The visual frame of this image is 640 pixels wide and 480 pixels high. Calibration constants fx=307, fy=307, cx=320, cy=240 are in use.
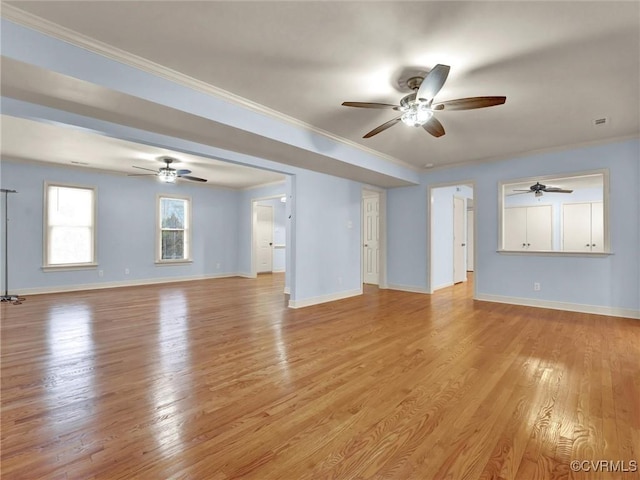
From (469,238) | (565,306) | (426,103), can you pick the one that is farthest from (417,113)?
(469,238)

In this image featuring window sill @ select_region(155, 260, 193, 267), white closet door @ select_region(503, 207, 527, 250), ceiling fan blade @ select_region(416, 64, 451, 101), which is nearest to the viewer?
ceiling fan blade @ select_region(416, 64, 451, 101)

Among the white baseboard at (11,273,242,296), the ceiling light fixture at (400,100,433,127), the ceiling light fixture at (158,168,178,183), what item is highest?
the ceiling light fixture at (158,168,178,183)

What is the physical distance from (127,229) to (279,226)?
4542 mm

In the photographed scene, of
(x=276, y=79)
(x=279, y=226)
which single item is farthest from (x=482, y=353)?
(x=279, y=226)

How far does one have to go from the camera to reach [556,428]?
5.88ft

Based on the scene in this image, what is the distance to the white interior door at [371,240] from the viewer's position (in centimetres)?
761

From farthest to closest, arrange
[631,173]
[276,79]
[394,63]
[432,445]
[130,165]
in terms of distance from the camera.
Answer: [130,165]
[631,173]
[276,79]
[394,63]
[432,445]

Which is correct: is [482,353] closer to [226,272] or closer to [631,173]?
[631,173]

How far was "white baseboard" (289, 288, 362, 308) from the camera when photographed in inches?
196

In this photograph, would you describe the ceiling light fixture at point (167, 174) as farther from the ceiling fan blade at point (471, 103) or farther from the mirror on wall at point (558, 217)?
the mirror on wall at point (558, 217)

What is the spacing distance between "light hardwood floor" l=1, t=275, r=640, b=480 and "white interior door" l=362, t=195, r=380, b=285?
3538 millimetres

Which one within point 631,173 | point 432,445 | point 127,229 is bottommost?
point 432,445

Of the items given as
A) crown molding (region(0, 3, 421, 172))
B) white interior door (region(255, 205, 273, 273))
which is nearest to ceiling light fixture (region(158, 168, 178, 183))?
crown molding (region(0, 3, 421, 172))

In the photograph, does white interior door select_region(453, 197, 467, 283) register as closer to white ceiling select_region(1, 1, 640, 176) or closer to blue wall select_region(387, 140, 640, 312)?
blue wall select_region(387, 140, 640, 312)
